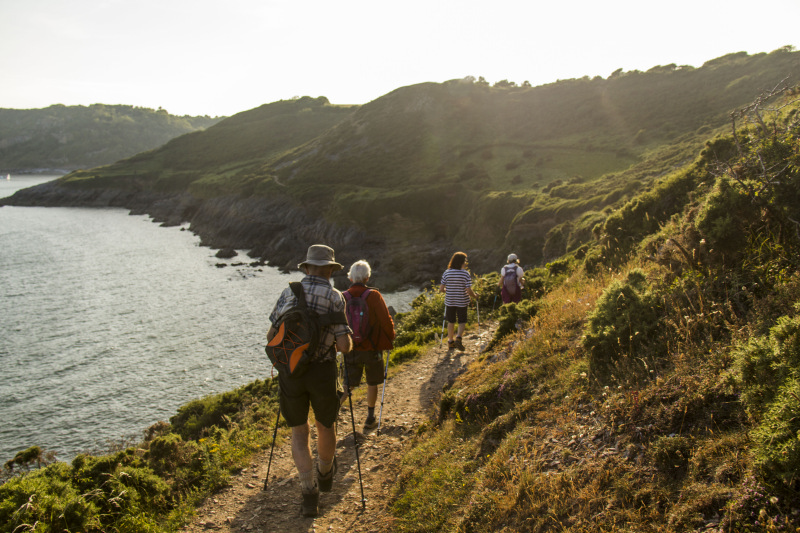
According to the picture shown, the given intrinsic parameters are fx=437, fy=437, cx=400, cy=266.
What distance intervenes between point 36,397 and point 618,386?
95.9 ft

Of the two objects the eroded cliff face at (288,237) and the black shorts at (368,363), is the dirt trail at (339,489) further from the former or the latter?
the eroded cliff face at (288,237)

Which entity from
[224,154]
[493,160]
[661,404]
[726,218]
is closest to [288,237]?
[493,160]

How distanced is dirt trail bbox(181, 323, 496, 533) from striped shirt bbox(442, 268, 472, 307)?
95.3 inches

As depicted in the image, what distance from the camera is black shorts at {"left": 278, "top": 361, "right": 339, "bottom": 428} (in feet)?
16.6

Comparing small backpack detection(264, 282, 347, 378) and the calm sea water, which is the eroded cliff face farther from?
small backpack detection(264, 282, 347, 378)

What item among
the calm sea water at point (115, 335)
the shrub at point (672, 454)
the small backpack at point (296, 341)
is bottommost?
the calm sea water at point (115, 335)

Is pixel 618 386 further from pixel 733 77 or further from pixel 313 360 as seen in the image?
pixel 733 77

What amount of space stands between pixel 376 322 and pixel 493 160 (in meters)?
65.5

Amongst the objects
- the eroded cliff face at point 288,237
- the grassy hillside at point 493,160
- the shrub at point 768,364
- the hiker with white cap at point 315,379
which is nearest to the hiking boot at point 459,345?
the hiker with white cap at point 315,379

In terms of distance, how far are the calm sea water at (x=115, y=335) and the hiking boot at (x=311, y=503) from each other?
1744 cm

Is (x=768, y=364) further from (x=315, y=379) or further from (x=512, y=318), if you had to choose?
(x=512, y=318)

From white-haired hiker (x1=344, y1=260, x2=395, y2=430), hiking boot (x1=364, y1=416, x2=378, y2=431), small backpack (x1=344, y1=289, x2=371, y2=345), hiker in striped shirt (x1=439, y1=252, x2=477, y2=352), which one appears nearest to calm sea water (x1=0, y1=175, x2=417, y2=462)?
hiking boot (x1=364, y1=416, x2=378, y2=431)

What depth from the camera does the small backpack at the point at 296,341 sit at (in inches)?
191

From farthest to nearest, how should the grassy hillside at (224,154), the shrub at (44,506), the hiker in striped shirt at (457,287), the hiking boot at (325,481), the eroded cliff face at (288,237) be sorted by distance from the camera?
the grassy hillside at (224,154) < the eroded cliff face at (288,237) < the hiker in striped shirt at (457,287) < the hiking boot at (325,481) < the shrub at (44,506)
